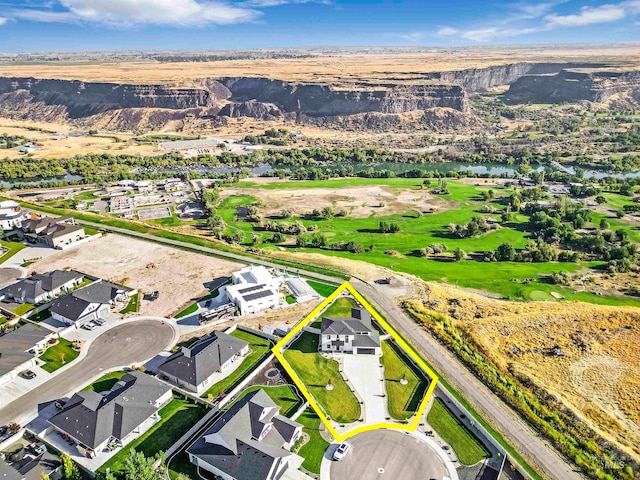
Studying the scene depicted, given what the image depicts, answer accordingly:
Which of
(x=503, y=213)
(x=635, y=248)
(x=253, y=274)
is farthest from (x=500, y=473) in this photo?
(x=503, y=213)

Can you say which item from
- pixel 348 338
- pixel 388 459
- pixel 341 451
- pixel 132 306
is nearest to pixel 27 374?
pixel 132 306

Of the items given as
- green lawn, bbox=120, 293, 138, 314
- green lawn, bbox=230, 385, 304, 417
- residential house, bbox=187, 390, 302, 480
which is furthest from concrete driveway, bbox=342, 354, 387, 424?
green lawn, bbox=120, 293, 138, 314

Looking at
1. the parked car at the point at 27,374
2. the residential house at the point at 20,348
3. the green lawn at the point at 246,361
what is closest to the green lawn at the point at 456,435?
the green lawn at the point at 246,361

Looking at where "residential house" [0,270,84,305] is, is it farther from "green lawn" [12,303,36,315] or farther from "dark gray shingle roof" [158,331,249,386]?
"dark gray shingle roof" [158,331,249,386]

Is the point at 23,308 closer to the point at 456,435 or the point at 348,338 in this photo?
the point at 348,338

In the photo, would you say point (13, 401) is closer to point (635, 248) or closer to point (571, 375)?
point (571, 375)
